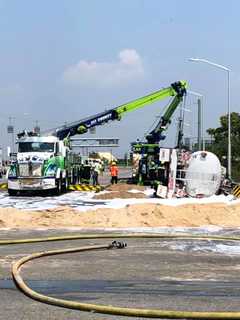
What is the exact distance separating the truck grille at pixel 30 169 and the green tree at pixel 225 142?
102 feet

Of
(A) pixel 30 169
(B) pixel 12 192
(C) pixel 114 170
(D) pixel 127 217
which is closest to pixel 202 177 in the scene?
(A) pixel 30 169

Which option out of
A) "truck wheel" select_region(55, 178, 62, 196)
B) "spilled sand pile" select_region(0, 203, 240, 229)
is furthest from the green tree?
"spilled sand pile" select_region(0, 203, 240, 229)

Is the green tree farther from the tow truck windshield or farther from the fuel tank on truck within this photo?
the tow truck windshield

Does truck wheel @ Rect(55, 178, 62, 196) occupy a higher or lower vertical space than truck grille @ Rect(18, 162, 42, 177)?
lower

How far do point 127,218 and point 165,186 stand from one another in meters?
13.0

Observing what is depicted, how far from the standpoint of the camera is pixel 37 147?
35844 mm

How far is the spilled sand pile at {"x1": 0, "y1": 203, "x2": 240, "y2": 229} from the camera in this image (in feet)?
67.4

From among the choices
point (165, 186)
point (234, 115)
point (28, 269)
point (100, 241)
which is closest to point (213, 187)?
point (165, 186)

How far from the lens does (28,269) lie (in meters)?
11.3

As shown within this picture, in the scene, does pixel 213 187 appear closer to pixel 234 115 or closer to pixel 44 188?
pixel 44 188

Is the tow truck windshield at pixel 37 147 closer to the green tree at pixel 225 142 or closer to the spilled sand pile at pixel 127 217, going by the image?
the spilled sand pile at pixel 127 217

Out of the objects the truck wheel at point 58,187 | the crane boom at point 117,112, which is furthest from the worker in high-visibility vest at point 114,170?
the truck wheel at point 58,187

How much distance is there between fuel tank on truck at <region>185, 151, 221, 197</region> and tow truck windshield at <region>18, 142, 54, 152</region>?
790 cm

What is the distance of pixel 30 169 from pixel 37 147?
5.50 ft
